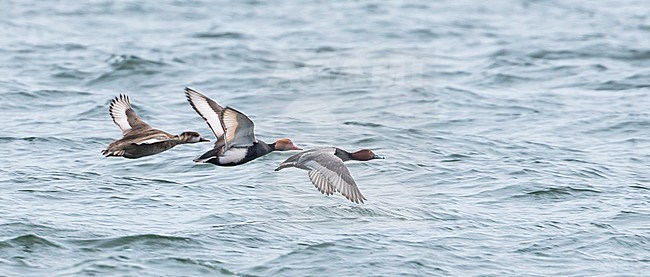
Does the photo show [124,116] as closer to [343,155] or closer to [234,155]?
[234,155]

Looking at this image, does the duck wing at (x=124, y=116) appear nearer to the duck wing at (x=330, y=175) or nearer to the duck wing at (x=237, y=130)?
the duck wing at (x=237, y=130)

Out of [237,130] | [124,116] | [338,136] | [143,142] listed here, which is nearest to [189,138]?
[143,142]

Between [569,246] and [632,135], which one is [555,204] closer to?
[569,246]

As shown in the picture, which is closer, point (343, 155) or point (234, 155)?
point (234, 155)

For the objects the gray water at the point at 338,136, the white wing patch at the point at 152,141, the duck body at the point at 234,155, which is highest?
the white wing patch at the point at 152,141

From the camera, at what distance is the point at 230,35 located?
22.6 meters

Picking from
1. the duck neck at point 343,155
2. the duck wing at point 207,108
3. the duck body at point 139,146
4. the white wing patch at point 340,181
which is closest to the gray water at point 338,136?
the white wing patch at point 340,181

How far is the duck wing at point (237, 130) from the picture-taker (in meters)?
10.0

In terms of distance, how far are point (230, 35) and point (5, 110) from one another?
7.61m

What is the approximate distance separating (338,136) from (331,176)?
14.6ft

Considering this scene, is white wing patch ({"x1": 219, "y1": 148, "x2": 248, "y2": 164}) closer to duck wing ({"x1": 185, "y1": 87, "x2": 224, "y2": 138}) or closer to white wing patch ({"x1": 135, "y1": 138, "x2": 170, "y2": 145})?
duck wing ({"x1": 185, "y1": 87, "x2": 224, "y2": 138})

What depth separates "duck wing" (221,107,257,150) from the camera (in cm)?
1002

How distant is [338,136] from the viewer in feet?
48.0

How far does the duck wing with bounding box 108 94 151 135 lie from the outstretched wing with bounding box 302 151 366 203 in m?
1.71
